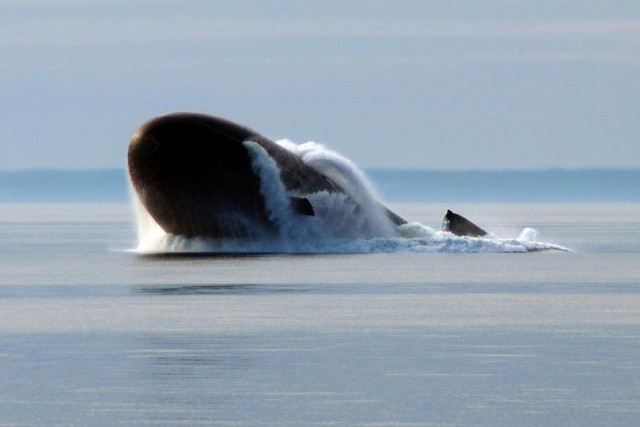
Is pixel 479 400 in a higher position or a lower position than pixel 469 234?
lower

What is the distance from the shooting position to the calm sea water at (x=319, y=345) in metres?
22.2

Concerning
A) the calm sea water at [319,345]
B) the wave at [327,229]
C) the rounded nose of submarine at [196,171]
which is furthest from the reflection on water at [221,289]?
the wave at [327,229]

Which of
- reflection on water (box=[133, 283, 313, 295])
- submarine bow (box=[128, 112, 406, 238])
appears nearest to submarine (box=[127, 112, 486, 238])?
submarine bow (box=[128, 112, 406, 238])

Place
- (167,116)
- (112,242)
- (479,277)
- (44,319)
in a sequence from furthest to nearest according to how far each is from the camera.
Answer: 1. (112,242)
2. (167,116)
3. (479,277)
4. (44,319)

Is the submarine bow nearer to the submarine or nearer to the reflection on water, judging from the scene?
the submarine

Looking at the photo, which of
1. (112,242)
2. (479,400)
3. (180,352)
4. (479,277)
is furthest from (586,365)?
(112,242)

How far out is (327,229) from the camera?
57.9 meters

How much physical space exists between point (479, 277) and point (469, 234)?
1609 cm

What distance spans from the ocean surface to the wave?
7.28 ft

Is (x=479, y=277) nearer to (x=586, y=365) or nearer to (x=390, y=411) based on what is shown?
(x=586, y=365)

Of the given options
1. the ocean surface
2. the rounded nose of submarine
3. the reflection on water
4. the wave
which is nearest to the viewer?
the ocean surface

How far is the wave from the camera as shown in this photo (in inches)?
2178

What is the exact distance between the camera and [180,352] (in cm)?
2875

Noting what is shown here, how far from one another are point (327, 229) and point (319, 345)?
2813 centimetres
